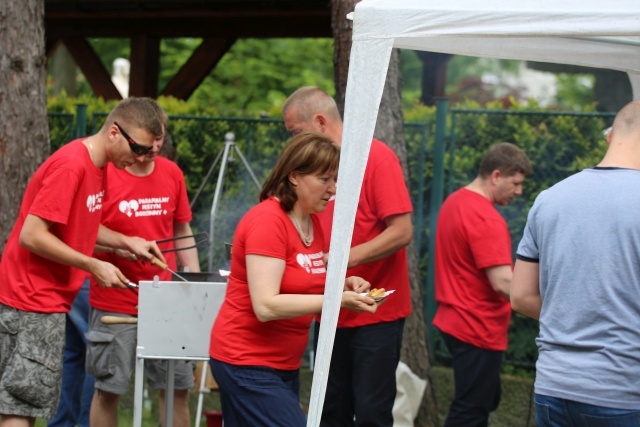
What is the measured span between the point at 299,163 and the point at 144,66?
5.94 m

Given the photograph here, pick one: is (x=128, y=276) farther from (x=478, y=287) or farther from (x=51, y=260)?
(x=478, y=287)

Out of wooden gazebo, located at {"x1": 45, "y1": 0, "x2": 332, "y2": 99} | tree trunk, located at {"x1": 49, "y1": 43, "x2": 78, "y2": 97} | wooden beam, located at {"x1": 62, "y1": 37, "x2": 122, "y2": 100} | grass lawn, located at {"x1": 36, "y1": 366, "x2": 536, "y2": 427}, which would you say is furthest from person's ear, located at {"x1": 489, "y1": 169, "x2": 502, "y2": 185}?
tree trunk, located at {"x1": 49, "y1": 43, "x2": 78, "y2": 97}

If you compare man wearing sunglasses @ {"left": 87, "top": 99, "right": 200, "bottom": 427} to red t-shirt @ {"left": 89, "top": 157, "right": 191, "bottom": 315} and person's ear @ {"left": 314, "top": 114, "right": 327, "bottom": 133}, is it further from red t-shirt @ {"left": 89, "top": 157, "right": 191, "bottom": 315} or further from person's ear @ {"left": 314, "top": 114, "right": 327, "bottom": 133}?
person's ear @ {"left": 314, "top": 114, "right": 327, "bottom": 133}

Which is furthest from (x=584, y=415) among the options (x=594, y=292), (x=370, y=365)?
(x=370, y=365)

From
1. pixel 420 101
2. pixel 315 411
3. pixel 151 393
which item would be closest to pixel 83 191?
pixel 315 411

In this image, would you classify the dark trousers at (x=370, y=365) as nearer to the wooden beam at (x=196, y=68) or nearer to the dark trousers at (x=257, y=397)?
the dark trousers at (x=257, y=397)

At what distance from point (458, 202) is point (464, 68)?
104 feet

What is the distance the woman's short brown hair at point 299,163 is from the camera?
3.56 meters

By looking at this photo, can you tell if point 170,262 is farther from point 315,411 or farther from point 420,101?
point 420,101

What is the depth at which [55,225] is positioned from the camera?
165 inches

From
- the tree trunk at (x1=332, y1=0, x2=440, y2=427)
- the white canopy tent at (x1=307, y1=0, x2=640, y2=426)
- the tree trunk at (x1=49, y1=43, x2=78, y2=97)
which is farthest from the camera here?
the tree trunk at (x1=49, y1=43, x2=78, y2=97)

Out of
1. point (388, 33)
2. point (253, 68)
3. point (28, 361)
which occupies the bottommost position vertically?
point (28, 361)

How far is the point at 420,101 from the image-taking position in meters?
8.64

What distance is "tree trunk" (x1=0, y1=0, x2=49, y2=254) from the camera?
5.51 meters
